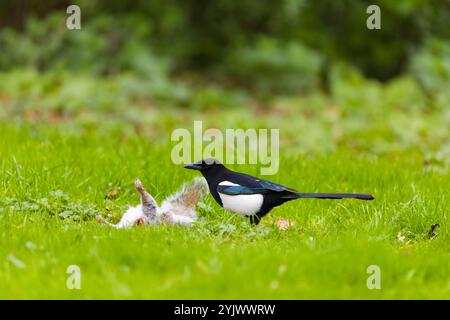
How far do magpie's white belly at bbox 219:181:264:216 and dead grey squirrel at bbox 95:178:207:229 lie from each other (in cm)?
33

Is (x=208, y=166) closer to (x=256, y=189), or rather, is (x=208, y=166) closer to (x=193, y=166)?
(x=193, y=166)

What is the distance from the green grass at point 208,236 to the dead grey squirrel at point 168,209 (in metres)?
0.13

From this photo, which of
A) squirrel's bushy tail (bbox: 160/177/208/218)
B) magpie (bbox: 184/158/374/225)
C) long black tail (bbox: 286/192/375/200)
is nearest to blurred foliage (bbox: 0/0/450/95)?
squirrel's bushy tail (bbox: 160/177/208/218)

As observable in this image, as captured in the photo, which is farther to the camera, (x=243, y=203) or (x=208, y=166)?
(x=208, y=166)

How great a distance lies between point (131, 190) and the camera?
662 cm

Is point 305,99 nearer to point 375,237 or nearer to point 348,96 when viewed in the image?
point 348,96

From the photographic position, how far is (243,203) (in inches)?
214

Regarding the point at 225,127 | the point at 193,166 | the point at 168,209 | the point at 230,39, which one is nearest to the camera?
the point at 193,166

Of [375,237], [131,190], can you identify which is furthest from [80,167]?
[375,237]

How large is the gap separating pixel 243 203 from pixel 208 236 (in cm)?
34

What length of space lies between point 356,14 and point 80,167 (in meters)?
10.1

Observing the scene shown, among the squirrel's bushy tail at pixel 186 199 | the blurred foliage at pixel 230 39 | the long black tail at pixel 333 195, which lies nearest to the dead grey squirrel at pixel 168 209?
the squirrel's bushy tail at pixel 186 199

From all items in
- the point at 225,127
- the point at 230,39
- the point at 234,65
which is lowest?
the point at 225,127

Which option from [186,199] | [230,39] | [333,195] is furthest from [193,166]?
[230,39]
